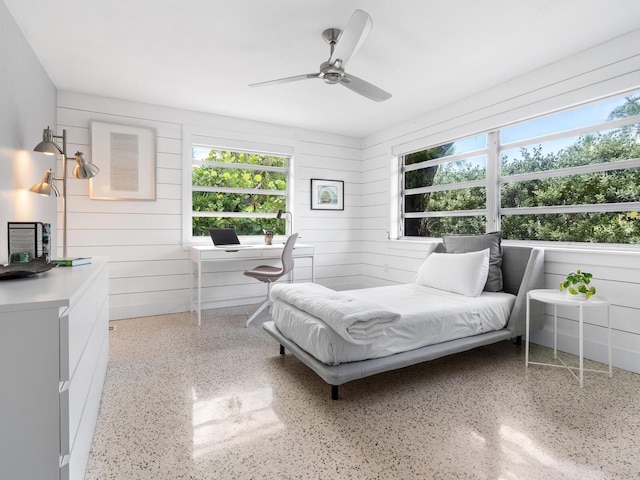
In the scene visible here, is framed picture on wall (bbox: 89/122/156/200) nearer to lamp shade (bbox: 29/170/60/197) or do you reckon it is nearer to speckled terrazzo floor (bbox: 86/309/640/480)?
lamp shade (bbox: 29/170/60/197)

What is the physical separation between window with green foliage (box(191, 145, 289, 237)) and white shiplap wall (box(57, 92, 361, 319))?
0.71 ft

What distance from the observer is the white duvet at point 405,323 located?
2025 millimetres

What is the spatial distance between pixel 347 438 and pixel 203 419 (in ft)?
2.56

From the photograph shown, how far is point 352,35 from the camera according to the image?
200 centimetres

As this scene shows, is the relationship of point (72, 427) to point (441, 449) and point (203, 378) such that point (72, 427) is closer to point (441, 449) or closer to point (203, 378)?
point (203, 378)

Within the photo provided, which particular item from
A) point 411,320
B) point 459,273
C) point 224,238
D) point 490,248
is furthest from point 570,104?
point 224,238

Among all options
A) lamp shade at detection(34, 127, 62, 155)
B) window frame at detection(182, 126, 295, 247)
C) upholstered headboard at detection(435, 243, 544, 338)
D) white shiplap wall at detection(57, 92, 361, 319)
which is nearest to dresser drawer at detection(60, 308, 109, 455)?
lamp shade at detection(34, 127, 62, 155)

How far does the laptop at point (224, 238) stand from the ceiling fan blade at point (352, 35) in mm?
2256

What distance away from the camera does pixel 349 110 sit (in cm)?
402

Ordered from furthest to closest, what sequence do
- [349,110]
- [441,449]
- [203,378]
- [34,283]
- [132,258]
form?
[349,110] < [132,258] < [203,378] < [441,449] < [34,283]

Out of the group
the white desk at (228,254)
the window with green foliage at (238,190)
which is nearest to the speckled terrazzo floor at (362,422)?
the white desk at (228,254)

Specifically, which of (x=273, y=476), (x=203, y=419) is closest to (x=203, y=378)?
(x=203, y=419)

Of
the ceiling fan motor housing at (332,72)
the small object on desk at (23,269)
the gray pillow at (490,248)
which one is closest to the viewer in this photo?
the small object on desk at (23,269)

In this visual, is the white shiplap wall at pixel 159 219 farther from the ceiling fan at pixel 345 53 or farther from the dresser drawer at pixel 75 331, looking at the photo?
the dresser drawer at pixel 75 331
